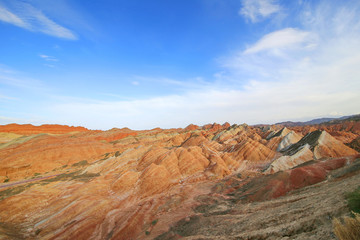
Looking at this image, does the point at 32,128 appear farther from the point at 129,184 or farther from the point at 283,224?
the point at 283,224

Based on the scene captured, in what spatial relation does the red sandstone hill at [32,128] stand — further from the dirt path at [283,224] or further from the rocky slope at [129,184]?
the dirt path at [283,224]

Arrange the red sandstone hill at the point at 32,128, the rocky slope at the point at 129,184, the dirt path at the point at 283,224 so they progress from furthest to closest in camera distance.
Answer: the red sandstone hill at the point at 32,128
the rocky slope at the point at 129,184
the dirt path at the point at 283,224

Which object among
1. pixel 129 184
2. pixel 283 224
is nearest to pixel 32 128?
pixel 129 184

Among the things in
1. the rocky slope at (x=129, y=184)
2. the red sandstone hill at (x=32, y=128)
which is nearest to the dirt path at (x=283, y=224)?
the rocky slope at (x=129, y=184)

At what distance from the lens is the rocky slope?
790 inches

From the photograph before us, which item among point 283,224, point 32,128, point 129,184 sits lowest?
point 129,184

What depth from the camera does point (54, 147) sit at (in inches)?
2079

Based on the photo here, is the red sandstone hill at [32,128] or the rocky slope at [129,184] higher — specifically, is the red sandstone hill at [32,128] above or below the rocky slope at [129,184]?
above

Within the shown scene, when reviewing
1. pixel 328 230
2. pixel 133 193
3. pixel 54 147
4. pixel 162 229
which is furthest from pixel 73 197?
pixel 54 147

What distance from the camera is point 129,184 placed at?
104 ft

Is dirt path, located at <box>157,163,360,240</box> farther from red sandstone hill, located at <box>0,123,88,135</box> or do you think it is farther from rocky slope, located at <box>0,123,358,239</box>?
Result: red sandstone hill, located at <box>0,123,88,135</box>

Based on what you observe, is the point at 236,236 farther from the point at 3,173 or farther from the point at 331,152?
the point at 3,173

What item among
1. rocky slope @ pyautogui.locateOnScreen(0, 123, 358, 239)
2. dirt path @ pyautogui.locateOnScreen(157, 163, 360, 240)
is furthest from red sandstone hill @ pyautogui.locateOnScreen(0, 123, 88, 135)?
dirt path @ pyautogui.locateOnScreen(157, 163, 360, 240)

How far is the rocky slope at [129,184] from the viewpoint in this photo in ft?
65.8
